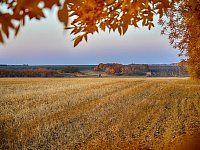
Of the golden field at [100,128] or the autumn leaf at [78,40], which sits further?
the golden field at [100,128]

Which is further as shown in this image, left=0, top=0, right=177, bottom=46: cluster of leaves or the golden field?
the golden field

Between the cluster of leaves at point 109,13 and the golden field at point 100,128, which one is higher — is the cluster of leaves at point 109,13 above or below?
above

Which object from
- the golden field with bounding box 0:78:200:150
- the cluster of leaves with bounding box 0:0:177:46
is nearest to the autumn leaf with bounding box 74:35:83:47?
the cluster of leaves with bounding box 0:0:177:46

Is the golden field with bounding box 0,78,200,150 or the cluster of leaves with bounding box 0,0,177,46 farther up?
the cluster of leaves with bounding box 0,0,177,46

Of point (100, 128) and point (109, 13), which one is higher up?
point (109, 13)

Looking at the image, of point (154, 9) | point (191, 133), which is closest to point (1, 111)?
point (191, 133)

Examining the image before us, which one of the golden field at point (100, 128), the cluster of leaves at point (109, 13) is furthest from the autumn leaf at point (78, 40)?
the golden field at point (100, 128)

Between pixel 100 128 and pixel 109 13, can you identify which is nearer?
pixel 109 13

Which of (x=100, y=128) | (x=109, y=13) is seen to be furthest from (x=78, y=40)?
(x=100, y=128)

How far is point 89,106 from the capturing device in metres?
23.1

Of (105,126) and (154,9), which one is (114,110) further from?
(154,9)

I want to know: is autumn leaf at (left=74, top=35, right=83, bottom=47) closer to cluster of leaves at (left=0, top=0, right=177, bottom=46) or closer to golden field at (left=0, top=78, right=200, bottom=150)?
cluster of leaves at (left=0, top=0, right=177, bottom=46)

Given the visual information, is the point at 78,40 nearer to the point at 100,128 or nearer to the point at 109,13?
the point at 109,13

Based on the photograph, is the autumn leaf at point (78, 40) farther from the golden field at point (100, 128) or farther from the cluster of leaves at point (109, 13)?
the golden field at point (100, 128)
